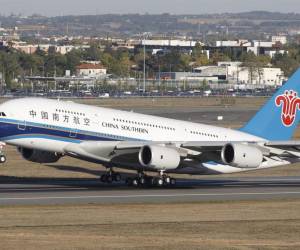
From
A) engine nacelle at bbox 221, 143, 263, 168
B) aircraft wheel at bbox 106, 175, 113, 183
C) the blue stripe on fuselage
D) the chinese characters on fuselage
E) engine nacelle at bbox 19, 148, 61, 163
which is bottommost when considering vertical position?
aircraft wheel at bbox 106, 175, 113, 183

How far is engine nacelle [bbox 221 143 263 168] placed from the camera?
5447 cm

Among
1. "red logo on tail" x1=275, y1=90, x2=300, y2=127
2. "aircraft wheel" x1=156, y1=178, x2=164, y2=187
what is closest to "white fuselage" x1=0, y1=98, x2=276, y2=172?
"aircraft wheel" x1=156, y1=178, x2=164, y2=187

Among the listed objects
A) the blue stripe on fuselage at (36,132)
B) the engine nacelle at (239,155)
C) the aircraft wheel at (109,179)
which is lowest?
the aircraft wheel at (109,179)

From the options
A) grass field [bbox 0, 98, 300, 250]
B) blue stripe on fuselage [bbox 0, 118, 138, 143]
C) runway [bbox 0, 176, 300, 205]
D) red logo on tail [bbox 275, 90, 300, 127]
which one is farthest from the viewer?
red logo on tail [bbox 275, 90, 300, 127]

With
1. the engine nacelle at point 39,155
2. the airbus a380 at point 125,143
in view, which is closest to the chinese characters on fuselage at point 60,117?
the airbus a380 at point 125,143

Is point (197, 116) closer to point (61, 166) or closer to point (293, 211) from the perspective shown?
point (61, 166)

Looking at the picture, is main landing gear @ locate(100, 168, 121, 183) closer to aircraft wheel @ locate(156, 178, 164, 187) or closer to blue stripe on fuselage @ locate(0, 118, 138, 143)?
aircraft wheel @ locate(156, 178, 164, 187)

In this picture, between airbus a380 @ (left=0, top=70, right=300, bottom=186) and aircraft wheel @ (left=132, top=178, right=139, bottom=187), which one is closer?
airbus a380 @ (left=0, top=70, right=300, bottom=186)

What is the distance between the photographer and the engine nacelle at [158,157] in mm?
53969

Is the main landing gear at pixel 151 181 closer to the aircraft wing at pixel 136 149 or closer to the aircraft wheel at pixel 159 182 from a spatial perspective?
the aircraft wheel at pixel 159 182

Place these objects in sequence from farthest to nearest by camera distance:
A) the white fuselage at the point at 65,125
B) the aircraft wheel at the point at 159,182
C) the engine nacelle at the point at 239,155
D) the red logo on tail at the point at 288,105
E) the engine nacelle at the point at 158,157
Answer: the red logo on tail at the point at 288,105 < the aircraft wheel at the point at 159,182 < the engine nacelle at the point at 239,155 < the white fuselage at the point at 65,125 < the engine nacelle at the point at 158,157

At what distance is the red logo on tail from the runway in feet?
11.5

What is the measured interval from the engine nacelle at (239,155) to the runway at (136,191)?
141cm

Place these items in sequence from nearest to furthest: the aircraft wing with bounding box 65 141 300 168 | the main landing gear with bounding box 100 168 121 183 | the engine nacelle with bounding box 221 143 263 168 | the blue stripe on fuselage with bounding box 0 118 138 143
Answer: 1. the blue stripe on fuselage with bounding box 0 118 138 143
2. the engine nacelle with bounding box 221 143 263 168
3. the aircraft wing with bounding box 65 141 300 168
4. the main landing gear with bounding box 100 168 121 183
